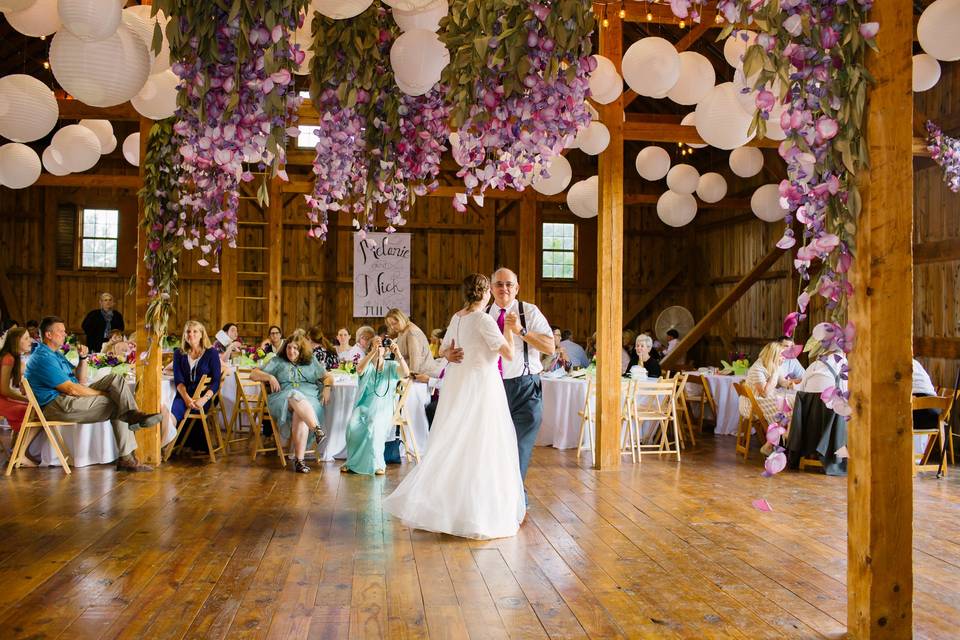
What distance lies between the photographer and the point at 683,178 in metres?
9.20

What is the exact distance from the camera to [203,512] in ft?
18.2

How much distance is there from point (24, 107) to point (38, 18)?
1.84 feet

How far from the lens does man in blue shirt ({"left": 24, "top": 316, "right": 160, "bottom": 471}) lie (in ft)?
23.0

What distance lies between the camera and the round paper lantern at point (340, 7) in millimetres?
3246

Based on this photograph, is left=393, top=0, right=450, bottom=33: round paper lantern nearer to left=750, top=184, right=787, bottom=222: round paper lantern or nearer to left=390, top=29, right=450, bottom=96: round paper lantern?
left=390, top=29, right=450, bottom=96: round paper lantern

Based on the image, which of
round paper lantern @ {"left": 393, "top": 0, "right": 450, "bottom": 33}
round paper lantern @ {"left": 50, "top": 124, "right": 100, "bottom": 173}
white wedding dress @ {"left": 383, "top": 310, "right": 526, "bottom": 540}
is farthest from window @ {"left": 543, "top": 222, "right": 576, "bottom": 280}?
round paper lantern @ {"left": 393, "top": 0, "right": 450, "bottom": 33}

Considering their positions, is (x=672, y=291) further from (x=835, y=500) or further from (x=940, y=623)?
(x=940, y=623)

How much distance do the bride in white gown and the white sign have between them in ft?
35.3

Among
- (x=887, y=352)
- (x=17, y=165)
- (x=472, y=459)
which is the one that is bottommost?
(x=472, y=459)

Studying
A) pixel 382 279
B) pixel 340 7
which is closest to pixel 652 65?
pixel 340 7

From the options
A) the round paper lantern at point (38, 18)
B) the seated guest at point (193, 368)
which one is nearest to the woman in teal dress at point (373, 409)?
the seated guest at point (193, 368)

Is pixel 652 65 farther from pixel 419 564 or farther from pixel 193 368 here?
pixel 193 368

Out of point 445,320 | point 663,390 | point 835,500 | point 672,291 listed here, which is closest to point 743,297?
point 672,291

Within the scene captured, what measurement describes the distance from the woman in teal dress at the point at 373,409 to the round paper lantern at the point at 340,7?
13.7 ft
